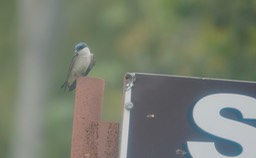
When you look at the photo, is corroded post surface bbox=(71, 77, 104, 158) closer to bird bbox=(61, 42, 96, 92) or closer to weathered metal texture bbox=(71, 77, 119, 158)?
weathered metal texture bbox=(71, 77, 119, 158)

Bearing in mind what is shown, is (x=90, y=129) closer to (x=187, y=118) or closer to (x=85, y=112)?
(x=85, y=112)

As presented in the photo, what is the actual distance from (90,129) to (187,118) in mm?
432

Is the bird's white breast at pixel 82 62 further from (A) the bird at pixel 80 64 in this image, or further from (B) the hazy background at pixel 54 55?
(B) the hazy background at pixel 54 55

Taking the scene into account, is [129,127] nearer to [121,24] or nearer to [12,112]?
[121,24]

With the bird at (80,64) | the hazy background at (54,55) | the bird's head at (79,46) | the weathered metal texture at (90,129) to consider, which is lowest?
the weathered metal texture at (90,129)

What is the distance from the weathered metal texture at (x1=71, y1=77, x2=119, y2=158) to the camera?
19.2 ft

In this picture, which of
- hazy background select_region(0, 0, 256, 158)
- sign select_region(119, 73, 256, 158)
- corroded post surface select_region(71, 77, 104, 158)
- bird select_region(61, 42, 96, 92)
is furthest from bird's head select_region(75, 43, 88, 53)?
hazy background select_region(0, 0, 256, 158)

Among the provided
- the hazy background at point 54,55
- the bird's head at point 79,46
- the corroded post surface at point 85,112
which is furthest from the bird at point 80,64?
the hazy background at point 54,55

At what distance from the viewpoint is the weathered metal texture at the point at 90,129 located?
5867mm

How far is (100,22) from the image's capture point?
1150 inches

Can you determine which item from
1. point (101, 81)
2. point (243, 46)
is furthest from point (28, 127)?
point (101, 81)

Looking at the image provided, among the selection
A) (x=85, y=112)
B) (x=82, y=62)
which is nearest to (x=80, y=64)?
(x=82, y=62)

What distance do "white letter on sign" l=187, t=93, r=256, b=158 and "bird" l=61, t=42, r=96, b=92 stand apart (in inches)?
70.0

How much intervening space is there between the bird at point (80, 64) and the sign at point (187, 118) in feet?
5.70
